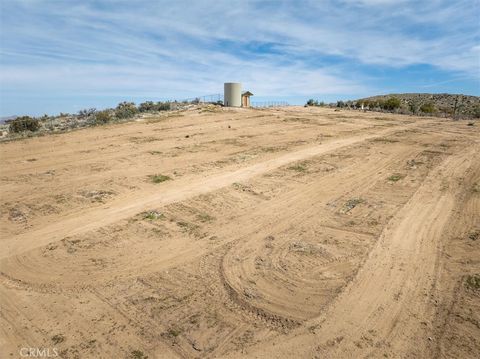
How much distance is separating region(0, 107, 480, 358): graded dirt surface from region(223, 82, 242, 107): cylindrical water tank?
24843mm

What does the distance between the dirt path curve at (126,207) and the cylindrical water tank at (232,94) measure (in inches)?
963

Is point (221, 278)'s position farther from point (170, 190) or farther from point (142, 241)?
point (170, 190)

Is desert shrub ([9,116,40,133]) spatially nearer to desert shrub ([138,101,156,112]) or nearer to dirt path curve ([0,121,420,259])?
desert shrub ([138,101,156,112])

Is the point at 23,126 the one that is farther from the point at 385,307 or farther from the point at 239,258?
the point at 385,307

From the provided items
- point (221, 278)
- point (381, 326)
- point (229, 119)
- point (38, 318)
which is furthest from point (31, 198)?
point (229, 119)

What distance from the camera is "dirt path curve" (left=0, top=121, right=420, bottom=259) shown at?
24.7 feet

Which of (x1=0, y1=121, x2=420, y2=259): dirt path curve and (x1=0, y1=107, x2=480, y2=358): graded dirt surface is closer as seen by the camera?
(x1=0, y1=107, x2=480, y2=358): graded dirt surface


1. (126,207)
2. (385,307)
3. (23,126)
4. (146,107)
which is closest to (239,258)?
(385,307)

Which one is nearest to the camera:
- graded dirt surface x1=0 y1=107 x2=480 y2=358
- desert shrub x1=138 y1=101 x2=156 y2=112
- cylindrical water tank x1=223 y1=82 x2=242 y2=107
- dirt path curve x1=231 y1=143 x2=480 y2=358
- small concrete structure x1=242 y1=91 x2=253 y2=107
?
dirt path curve x1=231 y1=143 x2=480 y2=358

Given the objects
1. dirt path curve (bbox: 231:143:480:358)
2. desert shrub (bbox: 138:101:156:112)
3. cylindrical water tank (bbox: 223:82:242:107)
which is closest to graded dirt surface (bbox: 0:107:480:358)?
dirt path curve (bbox: 231:143:480:358)

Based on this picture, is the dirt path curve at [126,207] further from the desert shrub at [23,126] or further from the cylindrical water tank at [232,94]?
the cylindrical water tank at [232,94]

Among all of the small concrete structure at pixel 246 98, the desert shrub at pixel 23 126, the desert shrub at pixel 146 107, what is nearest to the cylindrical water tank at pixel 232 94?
the small concrete structure at pixel 246 98

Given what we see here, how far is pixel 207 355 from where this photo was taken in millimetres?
4562

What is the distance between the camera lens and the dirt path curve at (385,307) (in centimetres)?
467
